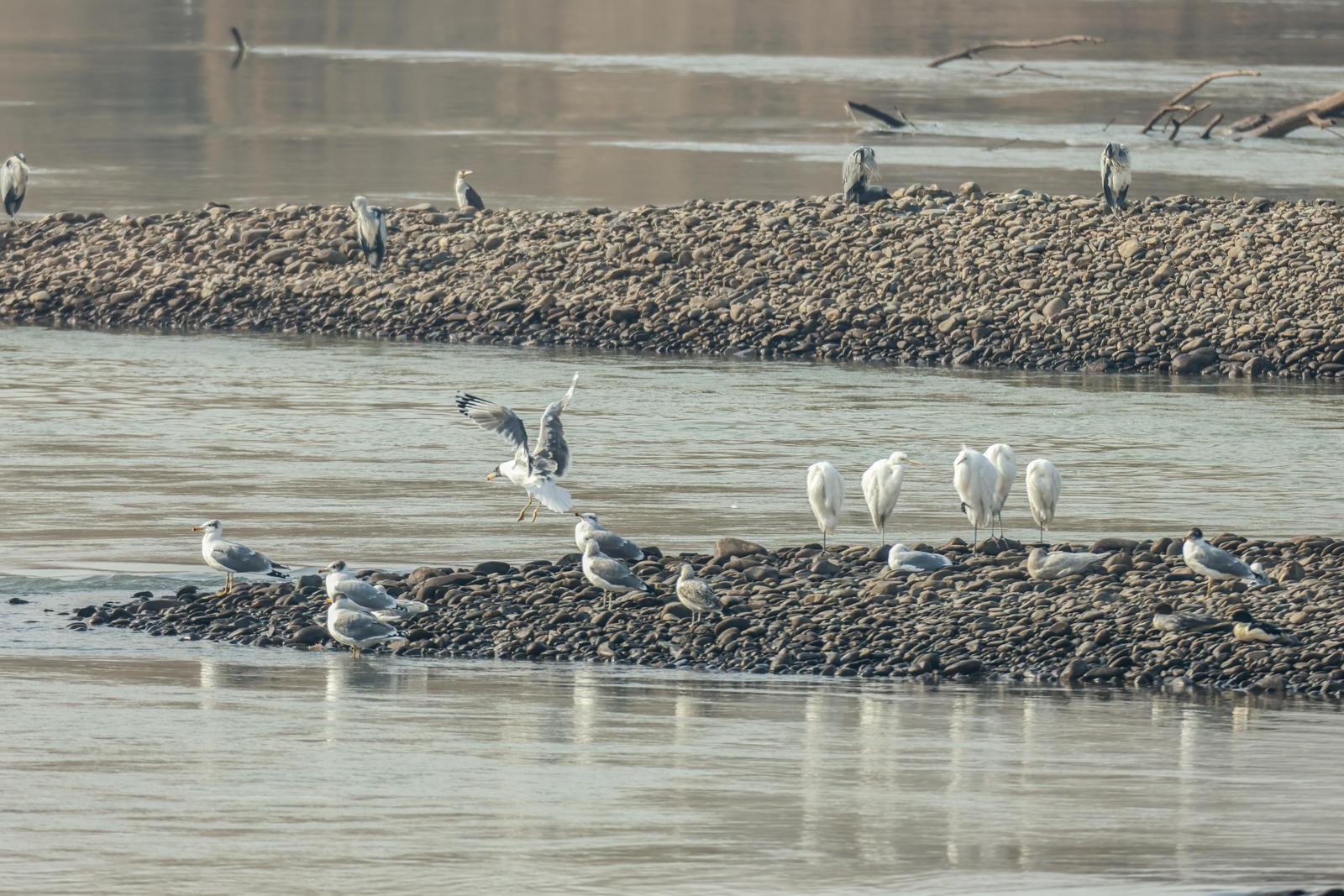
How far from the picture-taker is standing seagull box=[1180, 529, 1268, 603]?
1662 centimetres

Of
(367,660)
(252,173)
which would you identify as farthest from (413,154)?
(367,660)

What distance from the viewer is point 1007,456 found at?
62.4 feet

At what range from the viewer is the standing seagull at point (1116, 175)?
34.5 m

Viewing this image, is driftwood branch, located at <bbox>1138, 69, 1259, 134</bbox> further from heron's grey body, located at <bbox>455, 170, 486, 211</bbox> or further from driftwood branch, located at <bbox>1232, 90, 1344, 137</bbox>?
heron's grey body, located at <bbox>455, 170, 486, 211</bbox>

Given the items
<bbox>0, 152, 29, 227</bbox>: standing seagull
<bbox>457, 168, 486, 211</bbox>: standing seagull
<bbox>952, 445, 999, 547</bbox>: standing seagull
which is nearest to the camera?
<bbox>952, 445, 999, 547</bbox>: standing seagull

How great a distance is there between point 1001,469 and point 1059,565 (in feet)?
5.77

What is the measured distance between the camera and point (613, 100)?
62.4 m

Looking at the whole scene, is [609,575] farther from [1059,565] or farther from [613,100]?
[613,100]

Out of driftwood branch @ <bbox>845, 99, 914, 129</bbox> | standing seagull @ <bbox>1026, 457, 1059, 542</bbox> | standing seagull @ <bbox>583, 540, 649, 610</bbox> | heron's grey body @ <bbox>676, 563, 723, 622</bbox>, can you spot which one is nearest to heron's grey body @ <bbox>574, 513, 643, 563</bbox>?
standing seagull @ <bbox>583, 540, 649, 610</bbox>

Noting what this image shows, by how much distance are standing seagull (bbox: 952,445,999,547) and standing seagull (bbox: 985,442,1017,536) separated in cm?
4

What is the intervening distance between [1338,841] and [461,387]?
737 inches

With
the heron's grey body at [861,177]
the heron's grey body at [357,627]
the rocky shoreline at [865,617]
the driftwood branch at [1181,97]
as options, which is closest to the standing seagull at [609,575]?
the rocky shoreline at [865,617]

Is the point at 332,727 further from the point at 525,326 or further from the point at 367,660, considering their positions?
the point at 525,326

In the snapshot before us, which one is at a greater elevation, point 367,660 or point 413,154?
point 413,154
